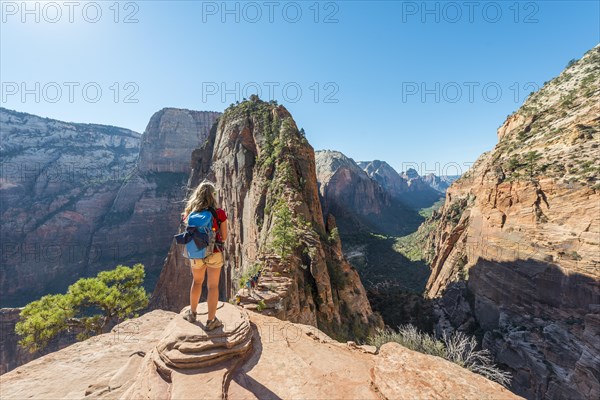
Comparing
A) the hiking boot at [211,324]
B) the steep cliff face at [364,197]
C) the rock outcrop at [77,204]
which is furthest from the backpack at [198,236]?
the steep cliff face at [364,197]

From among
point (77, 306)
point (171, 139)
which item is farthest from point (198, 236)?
point (171, 139)

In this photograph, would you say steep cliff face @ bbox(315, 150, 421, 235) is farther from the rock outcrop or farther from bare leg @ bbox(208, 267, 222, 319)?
bare leg @ bbox(208, 267, 222, 319)

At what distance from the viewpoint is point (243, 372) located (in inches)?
185

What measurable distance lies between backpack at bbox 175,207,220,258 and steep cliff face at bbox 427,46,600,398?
96.0 feet

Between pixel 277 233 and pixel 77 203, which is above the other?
pixel 277 233

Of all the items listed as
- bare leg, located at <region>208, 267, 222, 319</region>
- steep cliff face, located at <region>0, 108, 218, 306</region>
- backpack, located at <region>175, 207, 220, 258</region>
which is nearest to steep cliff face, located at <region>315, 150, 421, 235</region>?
steep cliff face, located at <region>0, 108, 218, 306</region>

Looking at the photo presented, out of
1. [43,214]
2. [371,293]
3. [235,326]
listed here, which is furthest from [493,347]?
[43,214]

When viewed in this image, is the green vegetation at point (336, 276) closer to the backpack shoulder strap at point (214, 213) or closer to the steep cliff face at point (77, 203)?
the backpack shoulder strap at point (214, 213)

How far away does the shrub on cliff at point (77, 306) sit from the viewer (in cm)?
1474

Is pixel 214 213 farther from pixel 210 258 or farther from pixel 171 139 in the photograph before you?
pixel 171 139

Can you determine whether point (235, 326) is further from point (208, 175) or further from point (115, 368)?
point (208, 175)

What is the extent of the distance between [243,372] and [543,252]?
106 feet

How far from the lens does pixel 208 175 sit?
43812 mm

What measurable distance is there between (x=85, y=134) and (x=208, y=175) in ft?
430
